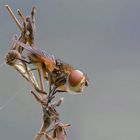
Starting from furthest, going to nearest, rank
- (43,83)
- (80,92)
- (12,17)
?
(80,92)
(12,17)
(43,83)

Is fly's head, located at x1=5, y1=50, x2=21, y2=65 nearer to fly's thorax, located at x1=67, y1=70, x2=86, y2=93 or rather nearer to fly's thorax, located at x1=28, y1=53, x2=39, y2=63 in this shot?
fly's thorax, located at x1=28, y1=53, x2=39, y2=63

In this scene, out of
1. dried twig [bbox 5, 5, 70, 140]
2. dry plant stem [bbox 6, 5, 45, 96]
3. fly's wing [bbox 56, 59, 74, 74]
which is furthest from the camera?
fly's wing [bbox 56, 59, 74, 74]

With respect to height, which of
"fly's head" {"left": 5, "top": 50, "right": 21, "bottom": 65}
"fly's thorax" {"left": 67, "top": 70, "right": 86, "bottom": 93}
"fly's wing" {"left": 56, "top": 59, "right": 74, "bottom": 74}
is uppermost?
"fly's head" {"left": 5, "top": 50, "right": 21, "bottom": 65}

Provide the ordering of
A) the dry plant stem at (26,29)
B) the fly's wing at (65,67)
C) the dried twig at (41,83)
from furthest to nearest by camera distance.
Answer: the fly's wing at (65,67), the dry plant stem at (26,29), the dried twig at (41,83)

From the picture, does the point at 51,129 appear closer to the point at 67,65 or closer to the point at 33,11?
the point at 67,65

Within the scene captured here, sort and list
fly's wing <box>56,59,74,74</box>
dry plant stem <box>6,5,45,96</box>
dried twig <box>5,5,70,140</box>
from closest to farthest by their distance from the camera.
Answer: dried twig <box>5,5,70,140</box>
dry plant stem <box>6,5,45,96</box>
fly's wing <box>56,59,74,74</box>

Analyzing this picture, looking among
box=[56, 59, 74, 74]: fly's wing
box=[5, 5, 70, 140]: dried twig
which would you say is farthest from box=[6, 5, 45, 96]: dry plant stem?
box=[56, 59, 74, 74]: fly's wing

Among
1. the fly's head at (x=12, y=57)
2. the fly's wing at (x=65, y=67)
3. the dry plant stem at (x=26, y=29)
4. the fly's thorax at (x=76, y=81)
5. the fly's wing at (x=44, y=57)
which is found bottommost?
the fly's thorax at (x=76, y=81)

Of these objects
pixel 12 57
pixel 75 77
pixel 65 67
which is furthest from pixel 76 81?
pixel 12 57

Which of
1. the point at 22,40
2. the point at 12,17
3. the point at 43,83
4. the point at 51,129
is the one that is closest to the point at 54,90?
the point at 43,83

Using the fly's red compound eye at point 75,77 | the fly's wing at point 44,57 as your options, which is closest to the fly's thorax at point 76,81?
the fly's red compound eye at point 75,77

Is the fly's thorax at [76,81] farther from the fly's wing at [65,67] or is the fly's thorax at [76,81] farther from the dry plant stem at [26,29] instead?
the dry plant stem at [26,29]
